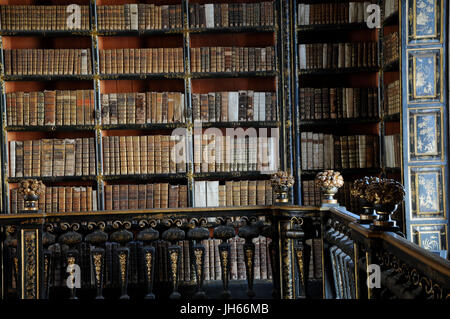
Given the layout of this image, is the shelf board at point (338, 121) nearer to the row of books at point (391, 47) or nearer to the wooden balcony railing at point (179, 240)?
the row of books at point (391, 47)

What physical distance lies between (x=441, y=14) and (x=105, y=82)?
2.73 meters

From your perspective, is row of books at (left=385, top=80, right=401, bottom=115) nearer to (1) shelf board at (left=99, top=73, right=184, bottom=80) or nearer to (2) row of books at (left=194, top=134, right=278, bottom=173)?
(2) row of books at (left=194, top=134, right=278, bottom=173)

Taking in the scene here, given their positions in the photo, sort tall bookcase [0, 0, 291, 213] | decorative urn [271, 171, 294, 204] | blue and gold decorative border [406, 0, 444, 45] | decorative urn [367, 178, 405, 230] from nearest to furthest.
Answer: decorative urn [367, 178, 405, 230], decorative urn [271, 171, 294, 204], blue and gold decorative border [406, 0, 444, 45], tall bookcase [0, 0, 291, 213]

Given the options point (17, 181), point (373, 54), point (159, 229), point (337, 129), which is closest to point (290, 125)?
point (337, 129)

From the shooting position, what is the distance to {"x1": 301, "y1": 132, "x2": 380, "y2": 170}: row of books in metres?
4.02

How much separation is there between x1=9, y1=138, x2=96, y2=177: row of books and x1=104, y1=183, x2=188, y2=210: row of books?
248 millimetres

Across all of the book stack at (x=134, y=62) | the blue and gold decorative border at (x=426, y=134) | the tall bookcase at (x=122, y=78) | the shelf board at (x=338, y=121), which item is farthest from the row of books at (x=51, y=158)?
the blue and gold decorative border at (x=426, y=134)

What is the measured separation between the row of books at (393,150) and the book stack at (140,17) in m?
1.93

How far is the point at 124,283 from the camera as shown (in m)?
2.74

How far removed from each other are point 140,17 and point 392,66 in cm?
206

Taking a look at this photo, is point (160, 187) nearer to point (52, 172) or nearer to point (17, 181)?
point (52, 172)

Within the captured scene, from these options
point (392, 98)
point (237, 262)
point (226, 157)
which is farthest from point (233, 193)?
point (392, 98)

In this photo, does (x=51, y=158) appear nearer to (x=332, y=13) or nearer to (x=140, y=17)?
(x=140, y=17)

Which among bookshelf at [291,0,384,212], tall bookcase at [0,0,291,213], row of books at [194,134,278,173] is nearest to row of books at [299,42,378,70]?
bookshelf at [291,0,384,212]
